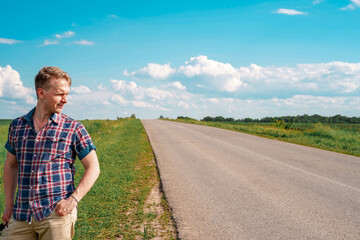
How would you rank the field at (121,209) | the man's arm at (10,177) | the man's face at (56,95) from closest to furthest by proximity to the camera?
the man's face at (56,95) < the man's arm at (10,177) < the field at (121,209)

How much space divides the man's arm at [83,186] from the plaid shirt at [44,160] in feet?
0.19

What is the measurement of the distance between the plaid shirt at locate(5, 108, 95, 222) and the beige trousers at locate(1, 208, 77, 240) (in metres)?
0.05

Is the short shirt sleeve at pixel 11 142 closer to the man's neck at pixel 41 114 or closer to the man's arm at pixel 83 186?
the man's neck at pixel 41 114

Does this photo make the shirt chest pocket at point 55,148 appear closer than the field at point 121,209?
Yes

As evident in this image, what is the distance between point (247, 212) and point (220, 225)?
940 mm

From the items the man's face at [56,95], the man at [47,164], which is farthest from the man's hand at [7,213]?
the man's face at [56,95]

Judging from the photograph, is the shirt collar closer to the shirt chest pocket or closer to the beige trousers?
the shirt chest pocket

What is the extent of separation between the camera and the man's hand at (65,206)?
2301 millimetres

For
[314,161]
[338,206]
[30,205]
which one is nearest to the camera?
[30,205]

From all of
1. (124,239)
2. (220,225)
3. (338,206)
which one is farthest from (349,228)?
(124,239)

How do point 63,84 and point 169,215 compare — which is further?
point 169,215

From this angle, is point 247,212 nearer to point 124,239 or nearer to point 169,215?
point 169,215

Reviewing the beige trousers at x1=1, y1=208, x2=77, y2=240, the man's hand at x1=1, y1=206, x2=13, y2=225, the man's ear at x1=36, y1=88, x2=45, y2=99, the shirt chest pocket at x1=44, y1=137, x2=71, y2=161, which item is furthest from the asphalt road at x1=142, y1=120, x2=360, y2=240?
the man's ear at x1=36, y1=88, x2=45, y2=99

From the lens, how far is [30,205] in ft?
7.61
